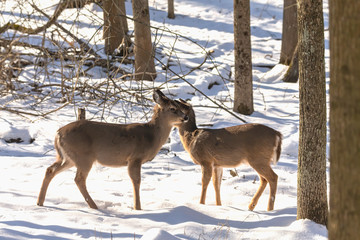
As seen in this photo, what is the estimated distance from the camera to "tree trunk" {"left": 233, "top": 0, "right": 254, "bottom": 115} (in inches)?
426

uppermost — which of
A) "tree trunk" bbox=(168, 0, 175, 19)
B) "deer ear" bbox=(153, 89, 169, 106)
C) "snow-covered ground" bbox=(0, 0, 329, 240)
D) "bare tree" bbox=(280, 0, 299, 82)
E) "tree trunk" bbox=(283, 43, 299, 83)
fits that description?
"tree trunk" bbox=(168, 0, 175, 19)

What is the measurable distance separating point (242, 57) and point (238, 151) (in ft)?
15.2

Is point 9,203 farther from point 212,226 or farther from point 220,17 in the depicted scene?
point 220,17

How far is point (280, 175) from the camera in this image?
819 cm

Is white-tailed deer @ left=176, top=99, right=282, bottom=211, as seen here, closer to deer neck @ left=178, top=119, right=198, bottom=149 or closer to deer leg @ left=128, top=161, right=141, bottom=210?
deer neck @ left=178, top=119, right=198, bottom=149

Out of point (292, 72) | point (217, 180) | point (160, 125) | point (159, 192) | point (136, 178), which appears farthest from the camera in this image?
point (292, 72)

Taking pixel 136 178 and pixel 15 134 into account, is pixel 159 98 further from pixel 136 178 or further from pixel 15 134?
pixel 15 134

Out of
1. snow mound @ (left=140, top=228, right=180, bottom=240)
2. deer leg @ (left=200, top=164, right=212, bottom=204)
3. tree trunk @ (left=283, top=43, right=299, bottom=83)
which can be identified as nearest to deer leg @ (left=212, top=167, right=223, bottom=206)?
deer leg @ (left=200, top=164, right=212, bottom=204)

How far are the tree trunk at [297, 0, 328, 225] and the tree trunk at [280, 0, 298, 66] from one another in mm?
9268

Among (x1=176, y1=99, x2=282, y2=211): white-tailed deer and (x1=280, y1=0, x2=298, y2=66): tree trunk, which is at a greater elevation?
(x1=280, y1=0, x2=298, y2=66): tree trunk

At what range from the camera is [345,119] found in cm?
261

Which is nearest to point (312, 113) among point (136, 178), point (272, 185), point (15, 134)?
point (272, 185)

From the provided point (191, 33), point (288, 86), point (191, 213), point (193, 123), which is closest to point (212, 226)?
point (191, 213)

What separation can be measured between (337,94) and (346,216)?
62 cm
